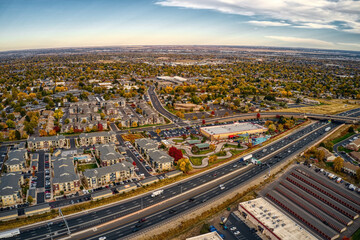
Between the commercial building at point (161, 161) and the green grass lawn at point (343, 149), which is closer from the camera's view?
the commercial building at point (161, 161)

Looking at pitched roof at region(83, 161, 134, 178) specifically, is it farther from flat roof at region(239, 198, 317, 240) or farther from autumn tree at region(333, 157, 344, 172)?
autumn tree at region(333, 157, 344, 172)

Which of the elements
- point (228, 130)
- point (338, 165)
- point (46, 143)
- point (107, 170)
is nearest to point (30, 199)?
point (107, 170)

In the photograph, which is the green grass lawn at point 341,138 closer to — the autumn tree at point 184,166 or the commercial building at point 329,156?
the commercial building at point 329,156

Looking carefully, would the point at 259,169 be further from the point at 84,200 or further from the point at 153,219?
the point at 84,200

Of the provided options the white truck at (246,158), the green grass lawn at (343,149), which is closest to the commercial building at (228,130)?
the white truck at (246,158)

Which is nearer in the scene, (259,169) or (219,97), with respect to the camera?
(259,169)

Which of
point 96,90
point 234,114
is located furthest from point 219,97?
point 96,90

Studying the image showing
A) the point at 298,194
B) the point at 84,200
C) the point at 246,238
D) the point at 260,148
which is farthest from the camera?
the point at 260,148
